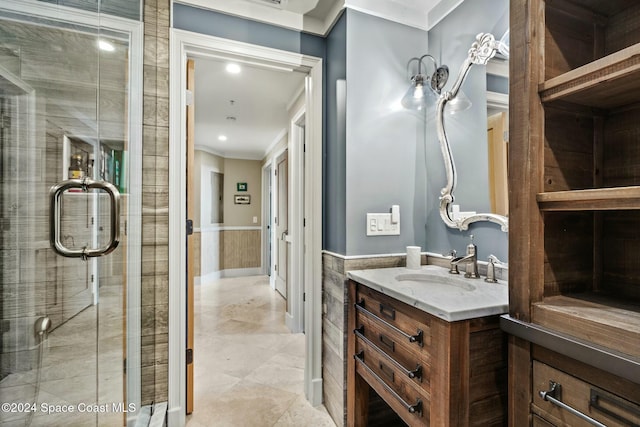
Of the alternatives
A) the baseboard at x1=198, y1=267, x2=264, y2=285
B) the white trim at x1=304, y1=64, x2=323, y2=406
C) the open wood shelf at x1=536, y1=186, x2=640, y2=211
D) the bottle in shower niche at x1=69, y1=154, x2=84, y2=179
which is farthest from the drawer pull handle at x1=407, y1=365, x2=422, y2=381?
the baseboard at x1=198, y1=267, x2=264, y2=285

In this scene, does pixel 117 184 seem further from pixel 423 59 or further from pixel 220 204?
pixel 220 204

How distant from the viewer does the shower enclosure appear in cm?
116

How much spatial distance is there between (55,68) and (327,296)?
186 centimetres

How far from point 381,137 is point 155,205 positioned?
1.41m

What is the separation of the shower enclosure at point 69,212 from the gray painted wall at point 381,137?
1.21 m

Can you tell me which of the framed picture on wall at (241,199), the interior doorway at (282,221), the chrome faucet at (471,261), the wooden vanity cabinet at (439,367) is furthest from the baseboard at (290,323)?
the framed picture on wall at (241,199)

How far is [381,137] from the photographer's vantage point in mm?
1765

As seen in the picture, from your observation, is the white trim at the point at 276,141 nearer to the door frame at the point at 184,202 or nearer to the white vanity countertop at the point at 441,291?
the door frame at the point at 184,202

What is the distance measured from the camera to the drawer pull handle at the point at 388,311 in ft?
4.02

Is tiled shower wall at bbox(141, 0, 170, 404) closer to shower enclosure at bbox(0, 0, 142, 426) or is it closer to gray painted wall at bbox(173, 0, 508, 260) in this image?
shower enclosure at bbox(0, 0, 142, 426)

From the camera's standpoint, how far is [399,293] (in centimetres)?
115

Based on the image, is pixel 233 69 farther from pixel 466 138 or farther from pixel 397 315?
pixel 397 315

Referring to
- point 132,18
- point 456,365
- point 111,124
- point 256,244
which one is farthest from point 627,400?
point 256,244

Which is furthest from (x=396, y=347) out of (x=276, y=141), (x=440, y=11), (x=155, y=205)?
(x=276, y=141)
